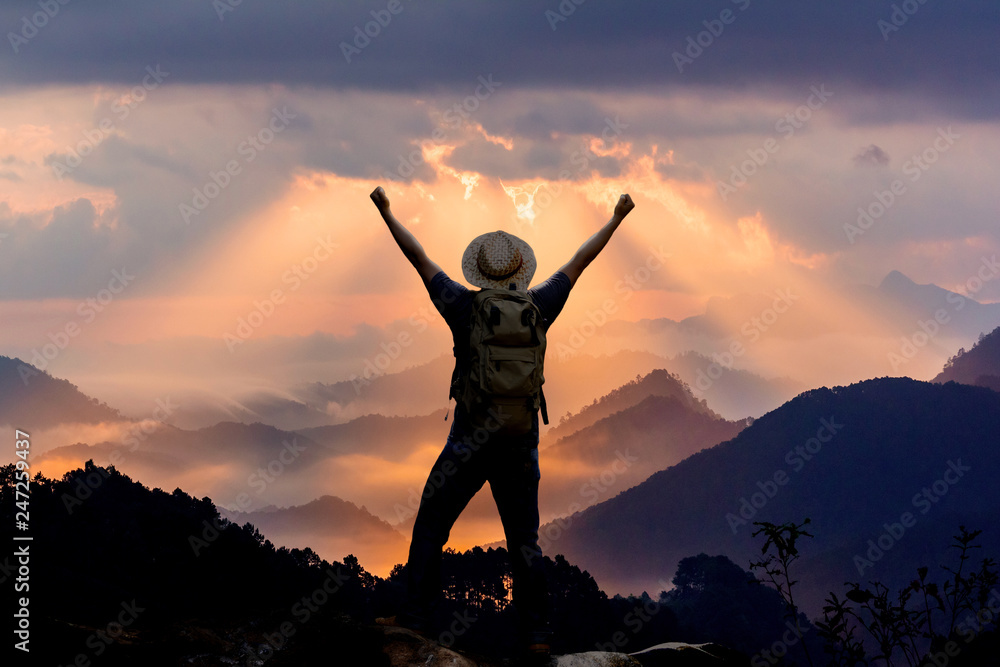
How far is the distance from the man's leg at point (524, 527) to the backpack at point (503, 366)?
435 millimetres

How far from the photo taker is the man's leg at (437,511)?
33.7 ft

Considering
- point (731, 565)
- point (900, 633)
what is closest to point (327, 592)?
point (900, 633)

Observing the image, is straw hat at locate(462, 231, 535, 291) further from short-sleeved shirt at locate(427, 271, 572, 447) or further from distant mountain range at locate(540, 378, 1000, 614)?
distant mountain range at locate(540, 378, 1000, 614)

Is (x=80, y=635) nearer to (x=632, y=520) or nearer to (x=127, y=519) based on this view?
(x=127, y=519)

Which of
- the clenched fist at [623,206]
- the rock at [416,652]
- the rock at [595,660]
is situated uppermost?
the clenched fist at [623,206]

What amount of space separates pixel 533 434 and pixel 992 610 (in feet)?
16.1

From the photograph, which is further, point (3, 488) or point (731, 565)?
point (731, 565)

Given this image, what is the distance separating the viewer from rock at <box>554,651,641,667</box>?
1027 cm

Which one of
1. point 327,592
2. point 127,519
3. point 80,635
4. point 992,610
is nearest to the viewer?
point 80,635

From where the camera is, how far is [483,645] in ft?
37.1

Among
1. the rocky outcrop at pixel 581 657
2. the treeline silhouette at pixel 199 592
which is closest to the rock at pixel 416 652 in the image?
the rocky outcrop at pixel 581 657

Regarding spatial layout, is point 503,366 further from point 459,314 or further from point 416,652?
point 416,652

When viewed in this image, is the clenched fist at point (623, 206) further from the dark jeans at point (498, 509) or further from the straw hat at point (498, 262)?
the dark jeans at point (498, 509)

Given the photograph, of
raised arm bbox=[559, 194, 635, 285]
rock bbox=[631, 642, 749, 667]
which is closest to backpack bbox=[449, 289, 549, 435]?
raised arm bbox=[559, 194, 635, 285]
